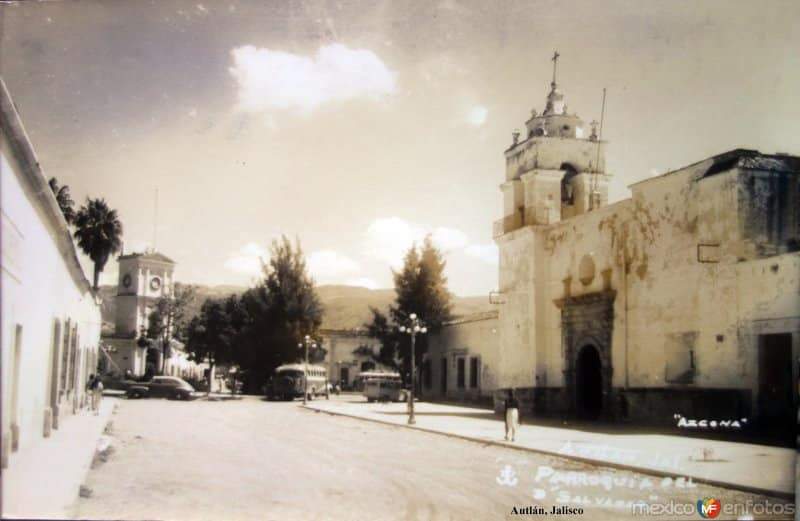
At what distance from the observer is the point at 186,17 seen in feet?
32.2

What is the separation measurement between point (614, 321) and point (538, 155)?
6.96m

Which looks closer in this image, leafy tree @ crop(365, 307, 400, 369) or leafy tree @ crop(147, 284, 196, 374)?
leafy tree @ crop(147, 284, 196, 374)

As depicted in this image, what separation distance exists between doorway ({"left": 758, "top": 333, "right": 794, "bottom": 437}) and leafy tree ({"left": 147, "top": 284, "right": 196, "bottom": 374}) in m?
13.9

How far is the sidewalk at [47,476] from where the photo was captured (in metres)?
7.73

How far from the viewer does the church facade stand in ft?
51.3

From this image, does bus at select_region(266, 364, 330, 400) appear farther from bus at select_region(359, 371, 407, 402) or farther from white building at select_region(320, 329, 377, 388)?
white building at select_region(320, 329, 377, 388)

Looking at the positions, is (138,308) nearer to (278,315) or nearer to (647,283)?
(278,315)

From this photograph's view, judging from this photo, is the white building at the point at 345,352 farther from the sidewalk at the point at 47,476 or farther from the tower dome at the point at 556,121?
the sidewalk at the point at 47,476

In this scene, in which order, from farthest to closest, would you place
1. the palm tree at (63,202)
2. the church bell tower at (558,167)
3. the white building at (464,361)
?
→ the white building at (464,361)
the church bell tower at (558,167)
the palm tree at (63,202)

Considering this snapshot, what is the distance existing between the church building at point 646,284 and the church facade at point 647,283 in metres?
0.04

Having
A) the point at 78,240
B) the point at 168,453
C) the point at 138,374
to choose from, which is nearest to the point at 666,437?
the point at 168,453

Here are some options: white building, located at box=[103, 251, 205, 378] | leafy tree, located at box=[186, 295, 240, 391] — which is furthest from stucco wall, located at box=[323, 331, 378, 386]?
leafy tree, located at box=[186, 295, 240, 391]
